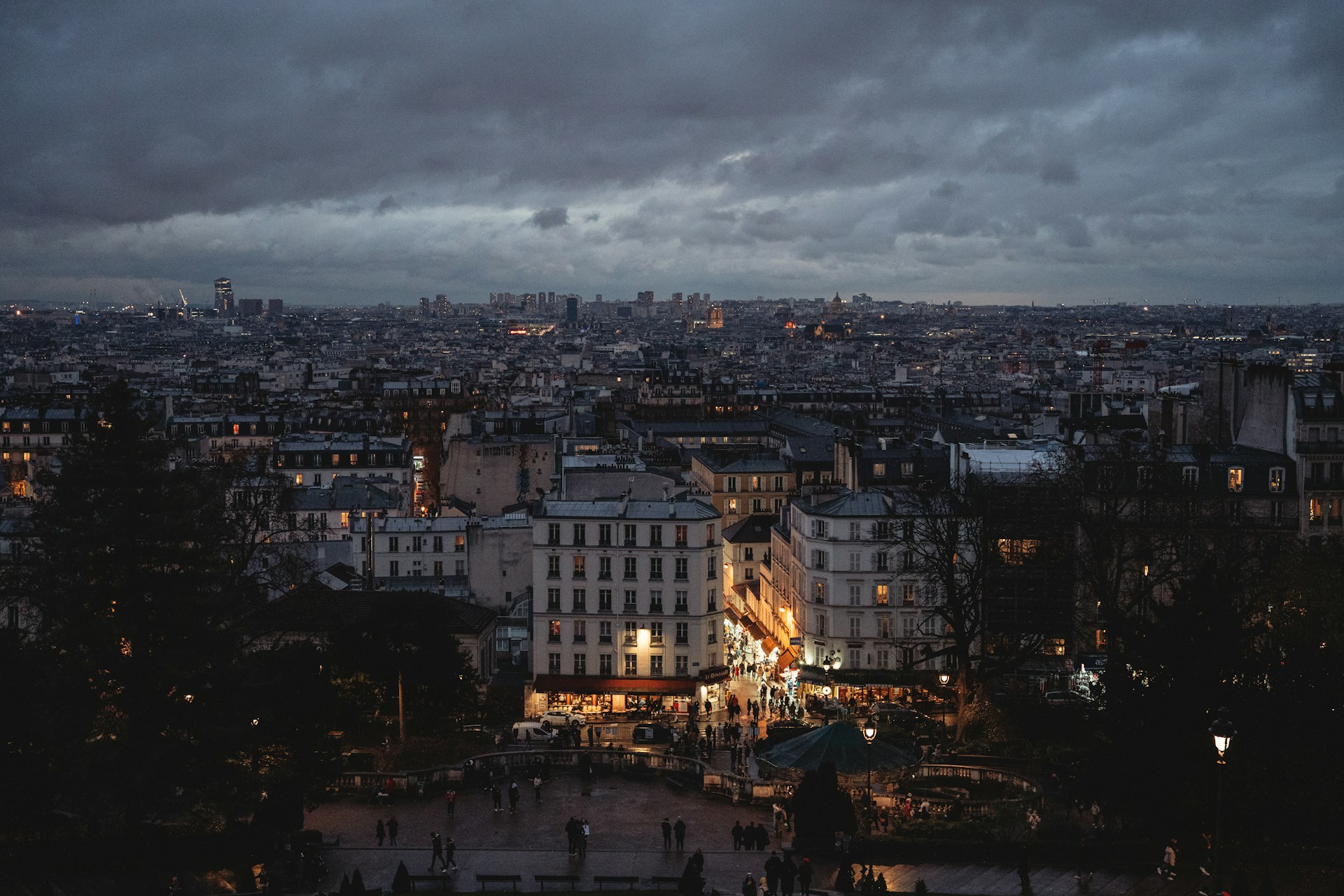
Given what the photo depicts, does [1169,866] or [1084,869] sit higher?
[1169,866]

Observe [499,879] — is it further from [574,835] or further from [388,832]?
[388,832]

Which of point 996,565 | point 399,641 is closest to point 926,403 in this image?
point 996,565

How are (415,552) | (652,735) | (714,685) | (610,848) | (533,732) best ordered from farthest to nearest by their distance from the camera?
1. (415,552)
2. (714,685)
3. (533,732)
4. (652,735)
5. (610,848)

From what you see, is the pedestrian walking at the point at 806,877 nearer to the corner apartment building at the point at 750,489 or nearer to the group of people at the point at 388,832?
the group of people at the point at 388,832

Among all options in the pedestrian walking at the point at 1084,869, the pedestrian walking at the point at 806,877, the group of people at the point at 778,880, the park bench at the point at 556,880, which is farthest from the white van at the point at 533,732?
the pedestrian walking at the point at 1084,869

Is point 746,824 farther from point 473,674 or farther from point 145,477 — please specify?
A: point 145,477

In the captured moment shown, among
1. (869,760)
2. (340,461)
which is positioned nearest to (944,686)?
(869,760)
